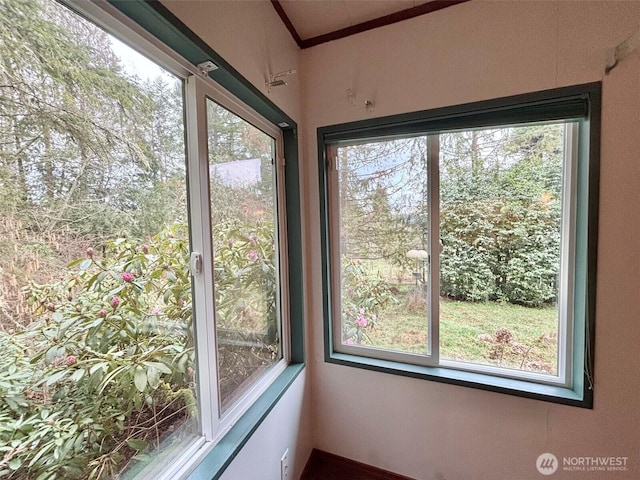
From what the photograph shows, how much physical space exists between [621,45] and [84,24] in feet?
6.00

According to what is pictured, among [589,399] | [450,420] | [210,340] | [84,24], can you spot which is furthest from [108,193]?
[589,399]

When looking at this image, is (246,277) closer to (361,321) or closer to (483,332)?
(361,321)

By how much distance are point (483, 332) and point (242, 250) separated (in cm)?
133

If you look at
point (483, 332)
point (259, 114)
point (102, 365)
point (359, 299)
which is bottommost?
point (483, 332)

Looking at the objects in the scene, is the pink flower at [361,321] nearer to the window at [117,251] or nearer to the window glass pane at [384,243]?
the window glass pane at [384,243]

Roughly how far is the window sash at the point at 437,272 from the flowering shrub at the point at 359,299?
38 millimetres

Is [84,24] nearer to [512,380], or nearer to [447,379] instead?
[447,379]

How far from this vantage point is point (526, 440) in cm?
130

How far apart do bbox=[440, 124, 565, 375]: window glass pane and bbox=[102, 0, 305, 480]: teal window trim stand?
Answer: 2.66 feet

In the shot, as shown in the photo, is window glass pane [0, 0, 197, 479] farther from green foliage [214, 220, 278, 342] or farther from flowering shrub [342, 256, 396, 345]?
flowering shrub [342, 256, 396, 345]

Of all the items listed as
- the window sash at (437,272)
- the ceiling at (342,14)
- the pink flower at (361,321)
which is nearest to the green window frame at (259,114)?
the window sash at (437,272)

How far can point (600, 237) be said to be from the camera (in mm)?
1166

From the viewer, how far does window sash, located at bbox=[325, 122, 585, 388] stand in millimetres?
1277

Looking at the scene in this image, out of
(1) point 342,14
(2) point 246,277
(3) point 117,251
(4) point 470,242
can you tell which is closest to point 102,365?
(3) point 117,251
